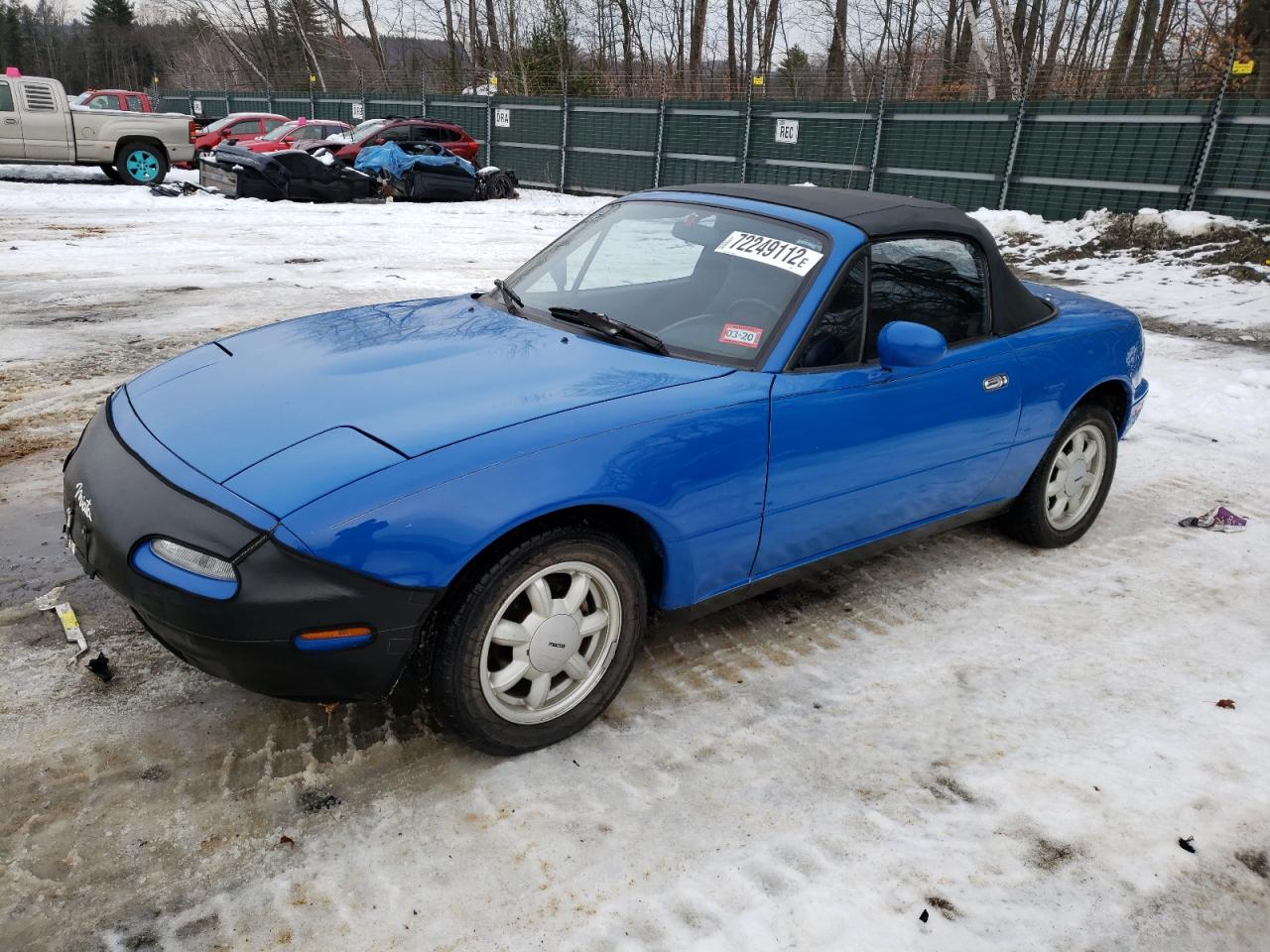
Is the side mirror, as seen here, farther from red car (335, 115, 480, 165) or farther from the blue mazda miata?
red car (335, 115, 480, 165)

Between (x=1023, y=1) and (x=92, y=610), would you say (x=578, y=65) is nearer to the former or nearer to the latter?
(x=1023, y=1)

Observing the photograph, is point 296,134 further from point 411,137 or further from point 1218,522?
point 1218,522

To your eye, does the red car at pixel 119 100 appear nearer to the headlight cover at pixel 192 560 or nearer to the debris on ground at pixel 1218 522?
the headlight cover at pixel 192 560

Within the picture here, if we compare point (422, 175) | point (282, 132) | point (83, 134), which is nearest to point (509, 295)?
point (422, 175)

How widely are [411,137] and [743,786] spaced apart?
21.5m

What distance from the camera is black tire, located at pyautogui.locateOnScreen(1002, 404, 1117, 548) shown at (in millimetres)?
4105

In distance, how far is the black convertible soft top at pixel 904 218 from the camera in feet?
11.2

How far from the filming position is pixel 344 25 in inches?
1781

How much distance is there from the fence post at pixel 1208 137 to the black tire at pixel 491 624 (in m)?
14.1

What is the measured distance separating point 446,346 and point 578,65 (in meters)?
38.0

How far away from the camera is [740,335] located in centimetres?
308

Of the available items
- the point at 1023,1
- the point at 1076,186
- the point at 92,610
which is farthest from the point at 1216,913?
Answer: the point at 1023,1

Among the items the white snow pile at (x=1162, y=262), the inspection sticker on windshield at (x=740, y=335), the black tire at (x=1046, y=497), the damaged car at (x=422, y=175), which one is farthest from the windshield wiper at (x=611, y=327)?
the damaged car at (x=422, y=175)

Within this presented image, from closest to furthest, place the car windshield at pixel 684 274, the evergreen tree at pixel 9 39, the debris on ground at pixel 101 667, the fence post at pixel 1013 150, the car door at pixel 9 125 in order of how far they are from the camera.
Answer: the debris on ground at pixel 101 667, the car windshield at pixel 684 274, the fence post at pixel 1013 150, the car door at pixel 9 125, the evergreen tree at pixel 9 39
